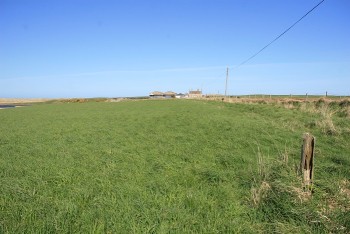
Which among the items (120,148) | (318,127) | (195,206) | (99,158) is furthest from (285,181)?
(318,127)

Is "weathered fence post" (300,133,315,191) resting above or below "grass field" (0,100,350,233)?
above

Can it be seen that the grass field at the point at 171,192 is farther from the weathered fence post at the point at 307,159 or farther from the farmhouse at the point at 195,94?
the farmhouse at the point at 195,94

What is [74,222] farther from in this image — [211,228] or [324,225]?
[324,225]

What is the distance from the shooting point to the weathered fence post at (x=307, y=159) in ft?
15.4

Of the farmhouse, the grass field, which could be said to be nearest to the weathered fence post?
the grass field

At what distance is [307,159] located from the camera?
4.75 metres

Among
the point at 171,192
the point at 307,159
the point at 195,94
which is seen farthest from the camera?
the point at 195,94

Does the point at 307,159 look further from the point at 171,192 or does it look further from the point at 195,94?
the point at 195,94

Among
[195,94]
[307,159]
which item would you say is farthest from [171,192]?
[195,94]

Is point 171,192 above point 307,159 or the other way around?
the other way around

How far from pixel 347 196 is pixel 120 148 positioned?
728 centimetres

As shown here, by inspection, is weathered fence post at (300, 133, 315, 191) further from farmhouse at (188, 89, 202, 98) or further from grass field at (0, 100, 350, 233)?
farmhouse at (188, 89, 202, 98)

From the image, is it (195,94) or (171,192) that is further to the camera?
(195,94)

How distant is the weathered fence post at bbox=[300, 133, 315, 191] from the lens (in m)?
4.70
